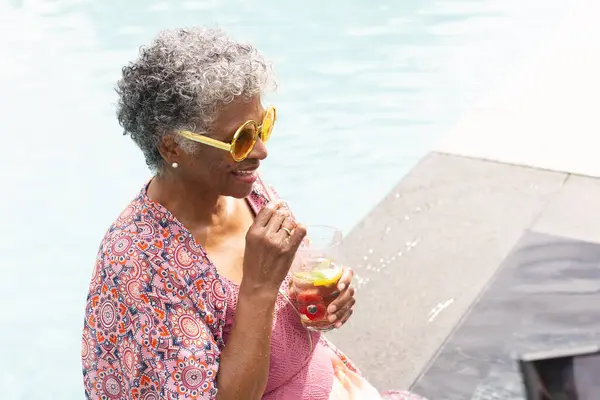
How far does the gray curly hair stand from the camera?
2092 mm

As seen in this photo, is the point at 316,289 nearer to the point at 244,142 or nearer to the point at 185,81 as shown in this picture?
the point at 244,142

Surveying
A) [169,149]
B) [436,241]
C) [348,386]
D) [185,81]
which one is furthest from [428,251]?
[185,81]

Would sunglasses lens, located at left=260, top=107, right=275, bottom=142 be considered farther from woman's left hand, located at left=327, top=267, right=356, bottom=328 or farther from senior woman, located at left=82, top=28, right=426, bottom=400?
woman's left hand, located at left=327, top=267, right=356, bottom=328

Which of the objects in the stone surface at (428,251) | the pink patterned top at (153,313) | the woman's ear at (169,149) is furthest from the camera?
the stone surface at (428,251)

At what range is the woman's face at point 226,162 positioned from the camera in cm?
215

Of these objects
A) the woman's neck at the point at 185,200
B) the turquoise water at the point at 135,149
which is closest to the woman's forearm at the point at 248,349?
the woman's neck at the point at 185,200

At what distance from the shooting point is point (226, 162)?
2.19 meters

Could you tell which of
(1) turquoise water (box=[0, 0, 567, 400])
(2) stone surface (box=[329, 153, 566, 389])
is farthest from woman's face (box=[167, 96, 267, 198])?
(1) turquoise water (box=[0, 0, 567, 400])

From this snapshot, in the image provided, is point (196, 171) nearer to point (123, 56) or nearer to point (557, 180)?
point (557, 180)

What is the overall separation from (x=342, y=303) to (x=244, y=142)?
20.6 inches

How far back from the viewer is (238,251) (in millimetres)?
2398

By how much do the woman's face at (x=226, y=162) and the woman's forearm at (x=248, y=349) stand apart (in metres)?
0.28

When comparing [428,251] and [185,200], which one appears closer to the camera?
[185,200]

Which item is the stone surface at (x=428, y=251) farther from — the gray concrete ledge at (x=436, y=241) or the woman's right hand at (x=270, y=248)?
the woman's right hand at (x=270, y=248)
